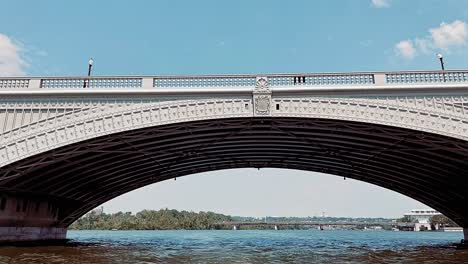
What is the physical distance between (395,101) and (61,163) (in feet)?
89.0

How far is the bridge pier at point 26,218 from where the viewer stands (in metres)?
37.5

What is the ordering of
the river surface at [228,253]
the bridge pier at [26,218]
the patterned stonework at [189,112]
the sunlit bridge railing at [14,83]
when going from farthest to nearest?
the bridge pier at [26,218] → the sunlit bridge railing at [14,83] → the patterned stonework at [189,112] → the river surface at [228,253]

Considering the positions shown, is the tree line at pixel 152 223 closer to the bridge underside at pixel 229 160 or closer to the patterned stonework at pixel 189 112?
the bridge underside at pixel 229 160

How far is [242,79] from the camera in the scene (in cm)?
3006

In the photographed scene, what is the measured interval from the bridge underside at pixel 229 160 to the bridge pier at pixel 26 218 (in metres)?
0.12

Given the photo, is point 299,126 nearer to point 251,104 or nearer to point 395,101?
point 251,104

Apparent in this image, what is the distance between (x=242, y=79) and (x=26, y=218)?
26285 millimetres

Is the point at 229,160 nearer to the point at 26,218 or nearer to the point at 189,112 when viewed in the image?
the point at 26,218

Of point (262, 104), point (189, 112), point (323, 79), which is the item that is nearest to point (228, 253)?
point (189, 112)

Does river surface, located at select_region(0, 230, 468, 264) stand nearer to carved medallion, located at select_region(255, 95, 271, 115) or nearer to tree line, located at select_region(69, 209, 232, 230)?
carved medallion, located at select_region(255, 95, 271, 115)

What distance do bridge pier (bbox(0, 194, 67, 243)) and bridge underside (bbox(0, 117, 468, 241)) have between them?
0.12 m

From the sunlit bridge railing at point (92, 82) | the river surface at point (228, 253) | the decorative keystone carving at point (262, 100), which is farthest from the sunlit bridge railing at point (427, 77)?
the sunlit bridge railing at point (92, 82)

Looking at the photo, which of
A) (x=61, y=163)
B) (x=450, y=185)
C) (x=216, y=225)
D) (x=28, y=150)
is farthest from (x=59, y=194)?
(x=216, y=225)

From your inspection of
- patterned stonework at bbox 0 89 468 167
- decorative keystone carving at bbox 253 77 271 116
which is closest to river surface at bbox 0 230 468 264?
patterned stonework at bbox 0 89 468 167
